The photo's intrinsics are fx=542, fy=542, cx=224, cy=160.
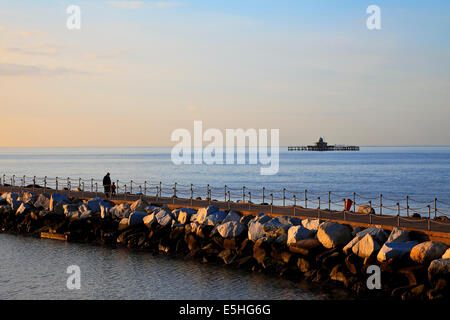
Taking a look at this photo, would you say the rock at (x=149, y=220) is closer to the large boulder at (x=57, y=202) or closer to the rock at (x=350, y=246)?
the large boulder at (x=57, y=202)

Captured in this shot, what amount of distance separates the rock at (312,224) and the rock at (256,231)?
1.77 m

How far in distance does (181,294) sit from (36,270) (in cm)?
746

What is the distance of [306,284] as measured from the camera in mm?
19531

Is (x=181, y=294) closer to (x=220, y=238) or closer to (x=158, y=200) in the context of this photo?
(x=220, y=238)

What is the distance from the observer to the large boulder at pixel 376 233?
19922 mm

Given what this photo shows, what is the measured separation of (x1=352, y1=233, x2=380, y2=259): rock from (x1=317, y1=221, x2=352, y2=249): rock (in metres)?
1.13

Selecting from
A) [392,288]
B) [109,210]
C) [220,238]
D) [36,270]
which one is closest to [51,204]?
[109,210]

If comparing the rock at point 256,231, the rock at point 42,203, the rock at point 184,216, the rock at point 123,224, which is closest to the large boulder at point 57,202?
the rock at point 42,203

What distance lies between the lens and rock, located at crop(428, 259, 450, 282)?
54.8 ft

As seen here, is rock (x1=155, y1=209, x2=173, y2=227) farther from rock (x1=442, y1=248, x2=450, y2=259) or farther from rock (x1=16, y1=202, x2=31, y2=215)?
rock (x1=442, y1=248, x2=450, y2=259)

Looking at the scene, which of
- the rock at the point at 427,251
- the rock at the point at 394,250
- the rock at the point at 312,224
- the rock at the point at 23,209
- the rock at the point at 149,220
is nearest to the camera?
the rock at the point at 427,251

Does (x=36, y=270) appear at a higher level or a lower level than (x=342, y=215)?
lower
